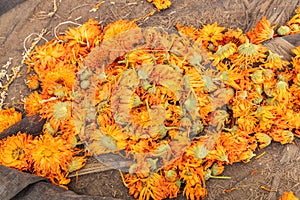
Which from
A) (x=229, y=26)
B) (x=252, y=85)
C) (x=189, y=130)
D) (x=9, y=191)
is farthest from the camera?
(x=229, y=26)

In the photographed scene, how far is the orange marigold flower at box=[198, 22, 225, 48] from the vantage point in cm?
225

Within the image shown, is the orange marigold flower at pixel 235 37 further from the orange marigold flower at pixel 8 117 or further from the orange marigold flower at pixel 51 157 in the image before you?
the orange marigold flower at pixel 8 117

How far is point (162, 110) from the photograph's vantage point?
1977mm

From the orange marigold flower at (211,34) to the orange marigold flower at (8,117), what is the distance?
993 mm

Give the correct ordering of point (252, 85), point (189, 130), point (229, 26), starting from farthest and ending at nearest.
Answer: point (229, 26) → point (252, 85) → point (189, 130)

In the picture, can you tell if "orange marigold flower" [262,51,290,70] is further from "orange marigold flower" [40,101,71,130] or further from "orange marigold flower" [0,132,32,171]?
"orange marigold flower" [0,132,32,171]

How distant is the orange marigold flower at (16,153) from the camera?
199 centimetres

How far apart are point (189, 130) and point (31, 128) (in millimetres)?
759

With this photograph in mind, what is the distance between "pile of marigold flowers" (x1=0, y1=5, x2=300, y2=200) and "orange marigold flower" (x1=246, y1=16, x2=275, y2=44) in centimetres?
12

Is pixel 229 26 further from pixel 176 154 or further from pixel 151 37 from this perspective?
pixel 176 154

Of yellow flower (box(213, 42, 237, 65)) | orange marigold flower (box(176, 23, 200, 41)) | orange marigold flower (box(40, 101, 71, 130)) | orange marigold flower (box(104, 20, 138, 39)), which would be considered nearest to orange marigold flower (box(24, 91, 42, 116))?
orange marigold flower (box(40, 101, 71, 130))

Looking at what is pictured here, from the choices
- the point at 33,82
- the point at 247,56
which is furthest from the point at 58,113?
the point at 247,56

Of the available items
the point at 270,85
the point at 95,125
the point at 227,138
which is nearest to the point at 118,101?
the point at 95,125

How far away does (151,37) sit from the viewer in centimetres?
216
